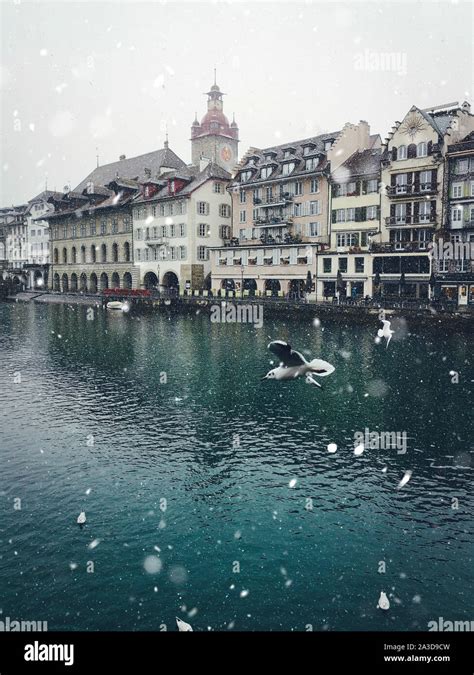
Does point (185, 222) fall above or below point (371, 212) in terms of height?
above

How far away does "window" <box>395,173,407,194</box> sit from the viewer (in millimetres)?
59781

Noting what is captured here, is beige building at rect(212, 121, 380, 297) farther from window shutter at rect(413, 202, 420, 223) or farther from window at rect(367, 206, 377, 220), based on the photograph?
window shutter at rect(413, 202, 420, 223)

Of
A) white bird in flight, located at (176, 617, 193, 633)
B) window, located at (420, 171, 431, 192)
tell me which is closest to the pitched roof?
window, located at (420, 171, 431, 192)

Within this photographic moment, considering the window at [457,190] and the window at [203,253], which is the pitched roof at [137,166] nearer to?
the window at [203,253]

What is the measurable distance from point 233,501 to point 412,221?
161 ft

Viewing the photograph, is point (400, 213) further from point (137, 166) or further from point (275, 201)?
point (137, 166)

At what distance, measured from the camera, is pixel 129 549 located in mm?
14219

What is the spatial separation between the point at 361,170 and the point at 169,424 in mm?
49365

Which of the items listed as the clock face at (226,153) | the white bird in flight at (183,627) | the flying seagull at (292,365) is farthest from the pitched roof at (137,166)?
the white bird in flight at (183,627)

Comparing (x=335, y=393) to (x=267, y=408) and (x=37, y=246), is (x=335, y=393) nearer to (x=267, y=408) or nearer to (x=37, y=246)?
(x=267, y=408)

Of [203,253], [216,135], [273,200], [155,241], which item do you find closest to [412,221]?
[273,200]

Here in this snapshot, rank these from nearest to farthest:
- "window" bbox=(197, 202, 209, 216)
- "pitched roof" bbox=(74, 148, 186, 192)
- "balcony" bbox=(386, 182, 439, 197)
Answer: "balcony" bbox=(386, 182, 439, 197) < "window" bbox=(197, 202, 209, 216) < "pitched roof" bbox=(74, 148, 186, 192)

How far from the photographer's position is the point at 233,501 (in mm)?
16781
